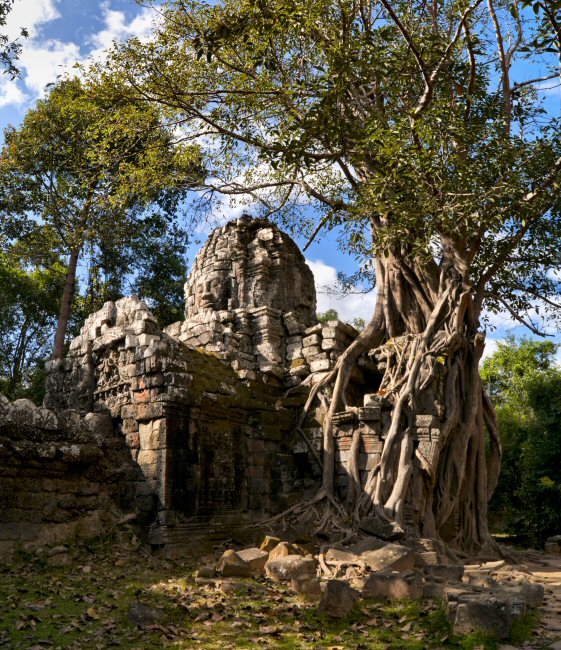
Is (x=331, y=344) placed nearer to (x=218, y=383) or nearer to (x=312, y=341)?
(x=312, y=341)

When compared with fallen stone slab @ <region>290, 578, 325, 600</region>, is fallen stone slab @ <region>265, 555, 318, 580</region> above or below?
above

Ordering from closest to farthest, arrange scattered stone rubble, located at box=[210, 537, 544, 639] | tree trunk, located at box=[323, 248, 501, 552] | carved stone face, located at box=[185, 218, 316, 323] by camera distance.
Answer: scattered stone rubble, located at box=[210, 537, 544, 639] → tree trunk, located at box=[323, 248, 501, 552] → carved stone face, located at box=[185, 218, 316, 323]

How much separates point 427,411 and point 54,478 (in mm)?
4883

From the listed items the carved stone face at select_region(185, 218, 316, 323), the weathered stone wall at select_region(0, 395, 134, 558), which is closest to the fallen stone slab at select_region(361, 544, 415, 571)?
the weathered stone wall at select_region(0, 395, 134, 558)

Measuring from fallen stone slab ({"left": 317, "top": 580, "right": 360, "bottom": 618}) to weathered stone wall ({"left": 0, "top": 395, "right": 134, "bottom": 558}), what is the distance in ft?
10.5

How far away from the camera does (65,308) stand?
57.2ft

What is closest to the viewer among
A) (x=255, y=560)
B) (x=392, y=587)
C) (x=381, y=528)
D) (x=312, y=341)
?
(x=392, y=587)

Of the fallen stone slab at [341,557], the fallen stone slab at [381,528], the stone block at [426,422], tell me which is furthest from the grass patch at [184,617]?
the stone block at [426,422]

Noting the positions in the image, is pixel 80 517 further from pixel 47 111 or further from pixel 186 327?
pixel 47 111

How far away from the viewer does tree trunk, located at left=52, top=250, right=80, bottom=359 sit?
1652cm

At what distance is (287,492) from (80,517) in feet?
10.0

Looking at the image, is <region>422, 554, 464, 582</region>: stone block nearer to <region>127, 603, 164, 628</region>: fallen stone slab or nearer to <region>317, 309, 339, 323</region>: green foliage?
<region>127, 603, 164, 628</region>: fallen stone slab

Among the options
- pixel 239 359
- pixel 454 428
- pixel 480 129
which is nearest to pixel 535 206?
pixel 480 129

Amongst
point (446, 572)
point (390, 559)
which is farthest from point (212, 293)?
point (446, 572)
